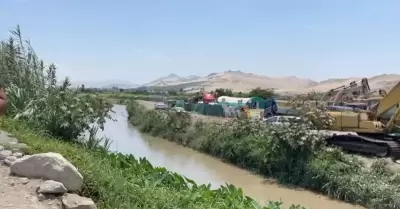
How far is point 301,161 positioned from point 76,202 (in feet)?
37.9

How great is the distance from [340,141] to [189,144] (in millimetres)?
8474

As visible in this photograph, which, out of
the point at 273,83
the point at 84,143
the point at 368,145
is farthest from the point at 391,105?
the point at 273,83

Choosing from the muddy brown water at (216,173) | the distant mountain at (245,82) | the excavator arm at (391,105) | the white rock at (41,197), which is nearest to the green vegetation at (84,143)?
the white rock at (41,197)

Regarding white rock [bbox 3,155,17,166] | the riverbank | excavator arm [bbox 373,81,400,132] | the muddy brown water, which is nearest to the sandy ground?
white rock [bbox 3,155,17,166]

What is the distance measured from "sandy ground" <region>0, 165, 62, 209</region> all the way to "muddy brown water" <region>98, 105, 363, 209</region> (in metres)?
6.33

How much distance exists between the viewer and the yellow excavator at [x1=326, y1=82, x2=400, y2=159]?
1658 cm

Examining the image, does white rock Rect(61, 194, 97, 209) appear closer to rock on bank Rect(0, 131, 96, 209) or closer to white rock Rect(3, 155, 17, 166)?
rock on bank Rect(0, 131, 96, 209)

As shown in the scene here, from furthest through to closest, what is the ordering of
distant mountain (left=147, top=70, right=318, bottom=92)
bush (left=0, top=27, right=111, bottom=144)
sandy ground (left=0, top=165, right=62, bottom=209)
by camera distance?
1. distant mountain (left=147, top=70, right=318, bottom=92)
2. bush (left=0, top=27, right=111, bottom=144)
3. sandy ground (left=0, top=165, right=62, bottom=209)

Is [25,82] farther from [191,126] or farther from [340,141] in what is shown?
[191,126]

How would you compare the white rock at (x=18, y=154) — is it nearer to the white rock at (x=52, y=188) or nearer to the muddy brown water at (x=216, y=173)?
the white rock at (x=52, y=188)

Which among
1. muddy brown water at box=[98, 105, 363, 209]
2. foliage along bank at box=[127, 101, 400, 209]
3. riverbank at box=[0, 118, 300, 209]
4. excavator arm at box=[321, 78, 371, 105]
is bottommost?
muddy brown water at box=[98, 105, 363, 209]

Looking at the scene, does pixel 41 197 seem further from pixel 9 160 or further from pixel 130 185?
pixel 130 185

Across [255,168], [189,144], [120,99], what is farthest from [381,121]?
[120,99]

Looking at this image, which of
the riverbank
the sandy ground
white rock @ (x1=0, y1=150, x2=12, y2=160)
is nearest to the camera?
the sandy ground
